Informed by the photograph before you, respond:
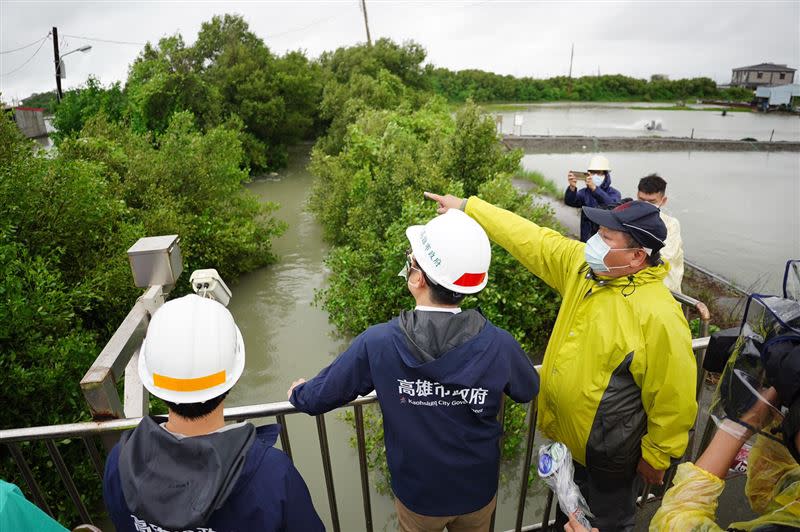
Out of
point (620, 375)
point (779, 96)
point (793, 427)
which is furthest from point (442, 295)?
point (779, 96)

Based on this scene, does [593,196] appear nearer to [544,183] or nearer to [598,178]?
[598,178]

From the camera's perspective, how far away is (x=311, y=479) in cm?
523

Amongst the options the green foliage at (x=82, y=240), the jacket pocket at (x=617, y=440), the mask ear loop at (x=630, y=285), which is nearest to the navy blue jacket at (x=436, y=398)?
the jacket pocket at (x=617, y=440)

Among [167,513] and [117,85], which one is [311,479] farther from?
[117,85]

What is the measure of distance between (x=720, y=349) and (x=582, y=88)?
6604 cm

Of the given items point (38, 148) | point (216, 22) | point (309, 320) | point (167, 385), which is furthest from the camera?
point (216, 22)

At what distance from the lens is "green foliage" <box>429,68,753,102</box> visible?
54531mm

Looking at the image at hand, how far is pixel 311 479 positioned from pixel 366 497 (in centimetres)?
318

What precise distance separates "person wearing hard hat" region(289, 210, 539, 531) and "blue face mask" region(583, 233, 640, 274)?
0.71 meters

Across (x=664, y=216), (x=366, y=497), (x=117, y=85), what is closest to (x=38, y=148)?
(x=366, y=497)

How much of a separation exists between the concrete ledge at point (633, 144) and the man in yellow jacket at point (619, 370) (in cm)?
2682

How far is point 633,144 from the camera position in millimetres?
28578

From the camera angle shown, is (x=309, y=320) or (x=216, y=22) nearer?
(x=309, y=320)

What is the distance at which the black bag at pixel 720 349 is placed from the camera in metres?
2.02
